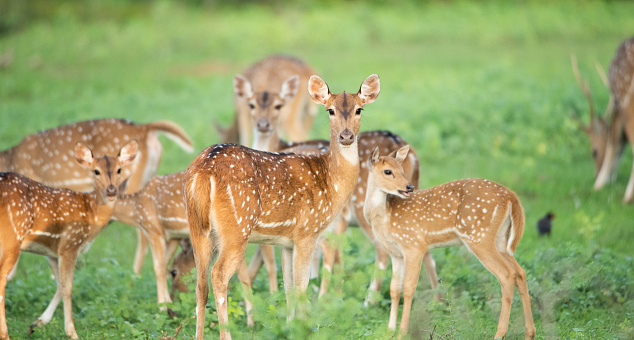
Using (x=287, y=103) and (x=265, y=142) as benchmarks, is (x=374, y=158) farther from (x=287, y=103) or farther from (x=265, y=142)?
(x=287, y=103)

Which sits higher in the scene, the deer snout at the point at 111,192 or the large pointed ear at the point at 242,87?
the large pointed ear at the point at 242,87

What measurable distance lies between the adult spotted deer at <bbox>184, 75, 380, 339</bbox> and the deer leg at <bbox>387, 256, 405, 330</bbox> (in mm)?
719

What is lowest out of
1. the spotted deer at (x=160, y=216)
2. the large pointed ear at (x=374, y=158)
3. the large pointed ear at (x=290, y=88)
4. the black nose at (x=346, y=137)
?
the spotted deer at (x=160, y=216)

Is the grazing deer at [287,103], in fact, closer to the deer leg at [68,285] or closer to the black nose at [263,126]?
the black nose at [263,126]

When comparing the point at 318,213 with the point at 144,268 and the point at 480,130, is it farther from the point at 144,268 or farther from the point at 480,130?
the point at 480,130

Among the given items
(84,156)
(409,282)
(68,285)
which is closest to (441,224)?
(409,282)

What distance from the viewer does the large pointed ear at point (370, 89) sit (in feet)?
20.1

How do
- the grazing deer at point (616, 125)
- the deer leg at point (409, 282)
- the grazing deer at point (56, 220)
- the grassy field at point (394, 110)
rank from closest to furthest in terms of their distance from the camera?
the grazing deer at point (56, 220) < the deer leg at point (409, 282) < the grassy field at point (394, 110) < the grazing deer at point (616, 125)

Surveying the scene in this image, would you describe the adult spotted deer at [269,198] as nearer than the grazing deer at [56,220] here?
Yes

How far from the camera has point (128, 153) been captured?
7367 mm

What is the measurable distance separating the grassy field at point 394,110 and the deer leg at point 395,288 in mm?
165

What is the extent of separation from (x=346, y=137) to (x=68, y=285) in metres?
2.51

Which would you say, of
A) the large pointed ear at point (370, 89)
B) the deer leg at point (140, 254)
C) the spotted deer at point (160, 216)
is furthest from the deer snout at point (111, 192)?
the large pointed ear at point (370, 89)

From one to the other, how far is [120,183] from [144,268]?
1.25 meters
